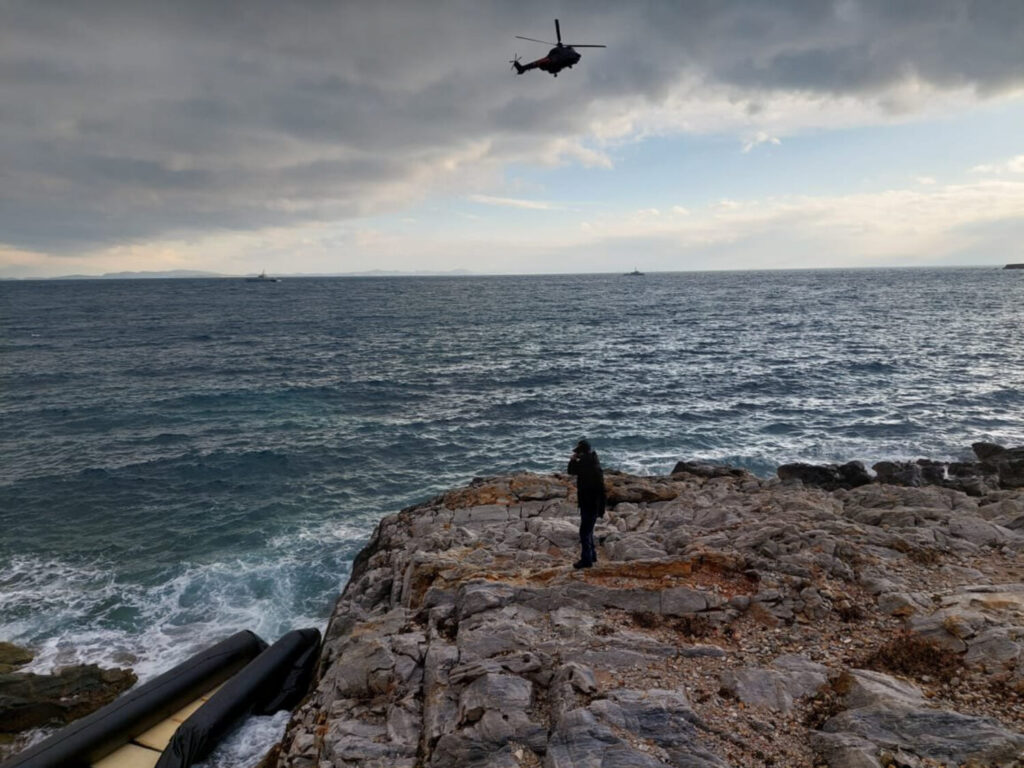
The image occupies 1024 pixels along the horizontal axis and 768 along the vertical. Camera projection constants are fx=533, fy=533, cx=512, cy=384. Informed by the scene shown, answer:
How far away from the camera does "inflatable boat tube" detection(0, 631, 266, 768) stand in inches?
485

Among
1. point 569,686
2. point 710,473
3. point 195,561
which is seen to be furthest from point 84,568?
point 710,473

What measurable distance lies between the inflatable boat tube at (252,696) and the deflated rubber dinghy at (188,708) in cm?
2

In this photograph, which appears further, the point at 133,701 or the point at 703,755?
the point at 133,701

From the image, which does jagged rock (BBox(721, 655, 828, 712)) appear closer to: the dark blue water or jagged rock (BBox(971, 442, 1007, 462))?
the dark blue water

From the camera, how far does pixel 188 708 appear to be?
47.8ft

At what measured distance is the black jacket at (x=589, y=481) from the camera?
13.1 m

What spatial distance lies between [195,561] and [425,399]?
24327 millimetres

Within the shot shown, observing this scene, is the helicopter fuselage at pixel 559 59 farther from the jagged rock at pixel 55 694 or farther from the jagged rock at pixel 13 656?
the jagged rock at pixel 13 656

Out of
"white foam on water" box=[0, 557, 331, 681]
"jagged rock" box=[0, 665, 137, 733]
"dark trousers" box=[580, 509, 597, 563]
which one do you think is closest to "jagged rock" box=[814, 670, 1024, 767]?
"dark trousers" box=[580, 509, 597, 563]

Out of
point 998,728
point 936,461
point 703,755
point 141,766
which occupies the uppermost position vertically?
point 998,728

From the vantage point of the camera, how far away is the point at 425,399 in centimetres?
4581

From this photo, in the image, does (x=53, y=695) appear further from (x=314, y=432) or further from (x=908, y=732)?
(x=314, y=432)

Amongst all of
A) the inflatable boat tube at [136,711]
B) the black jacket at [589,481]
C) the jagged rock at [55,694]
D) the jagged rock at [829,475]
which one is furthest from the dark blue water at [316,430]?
the black jacket at [589,481]

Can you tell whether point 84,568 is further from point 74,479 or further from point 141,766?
point 141,766
